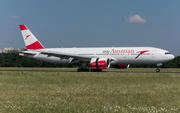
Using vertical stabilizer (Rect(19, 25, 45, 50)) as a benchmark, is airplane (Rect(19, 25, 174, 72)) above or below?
below

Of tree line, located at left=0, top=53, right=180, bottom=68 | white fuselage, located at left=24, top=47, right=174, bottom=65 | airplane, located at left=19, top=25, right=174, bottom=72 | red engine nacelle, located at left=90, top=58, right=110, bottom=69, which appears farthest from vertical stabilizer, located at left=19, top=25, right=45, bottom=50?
tree line, located at left=0, top=53, right=180, bottom=68

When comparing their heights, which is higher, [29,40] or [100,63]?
[29,40]

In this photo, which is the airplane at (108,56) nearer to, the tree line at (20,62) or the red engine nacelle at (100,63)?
the red engine nacelle at (100,63)

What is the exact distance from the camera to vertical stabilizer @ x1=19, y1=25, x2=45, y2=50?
138ft

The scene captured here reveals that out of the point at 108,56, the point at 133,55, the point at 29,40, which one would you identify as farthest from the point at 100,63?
the point at 29,40

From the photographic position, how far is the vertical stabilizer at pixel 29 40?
42.2 metres

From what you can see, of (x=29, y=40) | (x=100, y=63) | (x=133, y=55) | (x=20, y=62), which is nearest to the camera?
(x=100, y=63)

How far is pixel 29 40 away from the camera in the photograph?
42.3 meters

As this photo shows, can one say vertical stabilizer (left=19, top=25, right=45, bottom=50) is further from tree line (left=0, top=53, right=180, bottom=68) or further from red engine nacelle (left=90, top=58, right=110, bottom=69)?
tree line (left=0, top=53, right=180, bottom=68)

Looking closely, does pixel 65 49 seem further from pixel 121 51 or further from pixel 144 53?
pixel 144 53

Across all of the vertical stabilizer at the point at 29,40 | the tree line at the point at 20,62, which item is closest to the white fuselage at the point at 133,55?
the vertical stabilizer at the point at 29,40

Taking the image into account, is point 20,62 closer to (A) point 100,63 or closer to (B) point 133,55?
(A) point 100,63

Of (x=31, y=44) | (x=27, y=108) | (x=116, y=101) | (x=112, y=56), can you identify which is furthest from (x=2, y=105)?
(x=31, y=44)

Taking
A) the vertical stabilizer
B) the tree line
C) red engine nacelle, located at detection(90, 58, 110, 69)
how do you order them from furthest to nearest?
the tree line < the vertical stabilizer < red engine nacelle, located at detection(90, 58, 110, 69)
